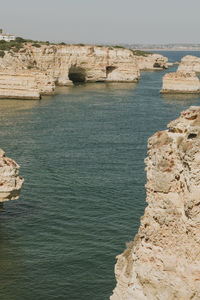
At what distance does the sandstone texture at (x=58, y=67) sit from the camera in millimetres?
90750

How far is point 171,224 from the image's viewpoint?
1311 cm

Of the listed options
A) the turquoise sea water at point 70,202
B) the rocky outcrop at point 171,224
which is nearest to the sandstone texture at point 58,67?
the turquoise sea water at point 70,202

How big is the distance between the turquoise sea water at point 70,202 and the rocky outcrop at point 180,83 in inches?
1340

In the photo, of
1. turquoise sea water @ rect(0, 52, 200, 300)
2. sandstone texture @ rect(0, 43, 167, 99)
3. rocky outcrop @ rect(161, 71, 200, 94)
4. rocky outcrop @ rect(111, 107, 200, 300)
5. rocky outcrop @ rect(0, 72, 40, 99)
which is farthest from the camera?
rocky outcrop @ rect(161, 71, 200, 94)

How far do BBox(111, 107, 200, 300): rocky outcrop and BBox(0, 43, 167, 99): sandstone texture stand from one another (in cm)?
7903

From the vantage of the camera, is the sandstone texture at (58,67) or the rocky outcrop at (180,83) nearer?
the sandstone texture at (58,67)

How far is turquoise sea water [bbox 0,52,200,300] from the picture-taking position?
24047 mm

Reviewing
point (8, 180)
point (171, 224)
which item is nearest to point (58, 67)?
point (8, 180)

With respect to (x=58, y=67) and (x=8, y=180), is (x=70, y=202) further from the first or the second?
(x=58, y=67)

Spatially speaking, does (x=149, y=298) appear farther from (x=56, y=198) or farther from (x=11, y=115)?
(x=11, y=115)

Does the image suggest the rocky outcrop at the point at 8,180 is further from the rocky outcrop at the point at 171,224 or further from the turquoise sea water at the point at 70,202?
the rocky outcrop at the point at 171,224

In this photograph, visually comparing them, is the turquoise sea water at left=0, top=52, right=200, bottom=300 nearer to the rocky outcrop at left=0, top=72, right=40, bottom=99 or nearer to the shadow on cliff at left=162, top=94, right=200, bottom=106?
the rocky outcrop at left=0, top=72, right=40, bottom=99

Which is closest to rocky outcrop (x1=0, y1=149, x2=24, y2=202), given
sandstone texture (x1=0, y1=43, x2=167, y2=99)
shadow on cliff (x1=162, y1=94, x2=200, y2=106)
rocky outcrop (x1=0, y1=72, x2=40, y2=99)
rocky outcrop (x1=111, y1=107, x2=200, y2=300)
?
rocky outcrop (x1=111, y1=107, x2=200, y2=300)

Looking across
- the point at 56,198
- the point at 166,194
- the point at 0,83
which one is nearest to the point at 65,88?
the point at 0,83
